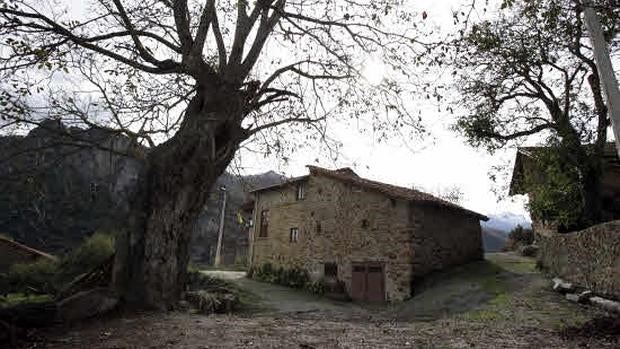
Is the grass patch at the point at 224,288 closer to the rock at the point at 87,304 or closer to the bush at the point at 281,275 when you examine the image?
the bush at the point at 281,275

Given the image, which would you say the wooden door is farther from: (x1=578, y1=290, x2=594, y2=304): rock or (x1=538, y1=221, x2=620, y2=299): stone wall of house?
(x1=578, y1=290, x2=594, y2=304): rock

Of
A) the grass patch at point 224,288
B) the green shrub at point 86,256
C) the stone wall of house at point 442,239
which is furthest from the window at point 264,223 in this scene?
the stone wall of house at point 442,239

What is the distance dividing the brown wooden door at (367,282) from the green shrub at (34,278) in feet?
39.8

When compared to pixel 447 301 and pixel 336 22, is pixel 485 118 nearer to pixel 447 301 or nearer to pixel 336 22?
pixel 447 301

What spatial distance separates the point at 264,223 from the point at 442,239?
1125 cm

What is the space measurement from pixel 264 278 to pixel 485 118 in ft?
48.1

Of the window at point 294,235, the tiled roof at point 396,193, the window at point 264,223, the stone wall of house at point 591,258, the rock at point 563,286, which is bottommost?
the rock at point 563,286

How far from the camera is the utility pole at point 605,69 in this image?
692 cm

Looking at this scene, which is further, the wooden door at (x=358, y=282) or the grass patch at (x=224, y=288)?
the wooden door at (x=358, y=282)

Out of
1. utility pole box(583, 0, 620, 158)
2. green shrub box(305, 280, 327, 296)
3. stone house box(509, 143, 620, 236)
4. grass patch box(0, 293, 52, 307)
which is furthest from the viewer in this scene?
green shrub box(305, 280, 327, 296)

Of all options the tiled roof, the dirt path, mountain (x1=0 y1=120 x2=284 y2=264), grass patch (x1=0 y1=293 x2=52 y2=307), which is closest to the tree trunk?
mountain (x1=0 y1=120 x2=284 y2=264)

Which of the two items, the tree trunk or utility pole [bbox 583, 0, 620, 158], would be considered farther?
the tree trunk

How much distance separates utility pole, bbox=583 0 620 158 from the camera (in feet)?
22.7

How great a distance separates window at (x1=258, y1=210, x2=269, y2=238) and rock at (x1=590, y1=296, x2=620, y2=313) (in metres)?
17.6
